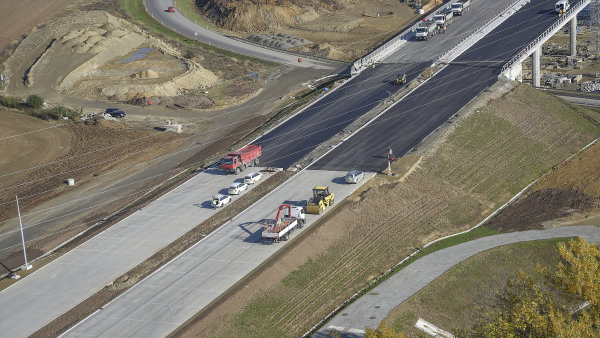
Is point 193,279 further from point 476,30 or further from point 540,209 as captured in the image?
point 476,30

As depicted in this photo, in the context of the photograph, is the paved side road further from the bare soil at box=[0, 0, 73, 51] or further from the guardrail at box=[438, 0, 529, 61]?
the bare soil at box=[0, 0, 73, 51]

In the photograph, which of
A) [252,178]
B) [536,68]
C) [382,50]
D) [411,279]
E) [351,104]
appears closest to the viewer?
[411,279]

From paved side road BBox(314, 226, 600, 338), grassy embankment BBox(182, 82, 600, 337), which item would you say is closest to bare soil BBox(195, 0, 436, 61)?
grassy embankment BBox(182, 82, 600, 337)

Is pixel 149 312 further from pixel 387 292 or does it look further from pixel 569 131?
pixel 569 131

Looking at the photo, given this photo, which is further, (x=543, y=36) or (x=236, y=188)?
(x=543, y=36)

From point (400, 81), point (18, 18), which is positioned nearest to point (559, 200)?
point (400, 81)

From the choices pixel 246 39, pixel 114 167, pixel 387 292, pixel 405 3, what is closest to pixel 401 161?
pixel 387 292
